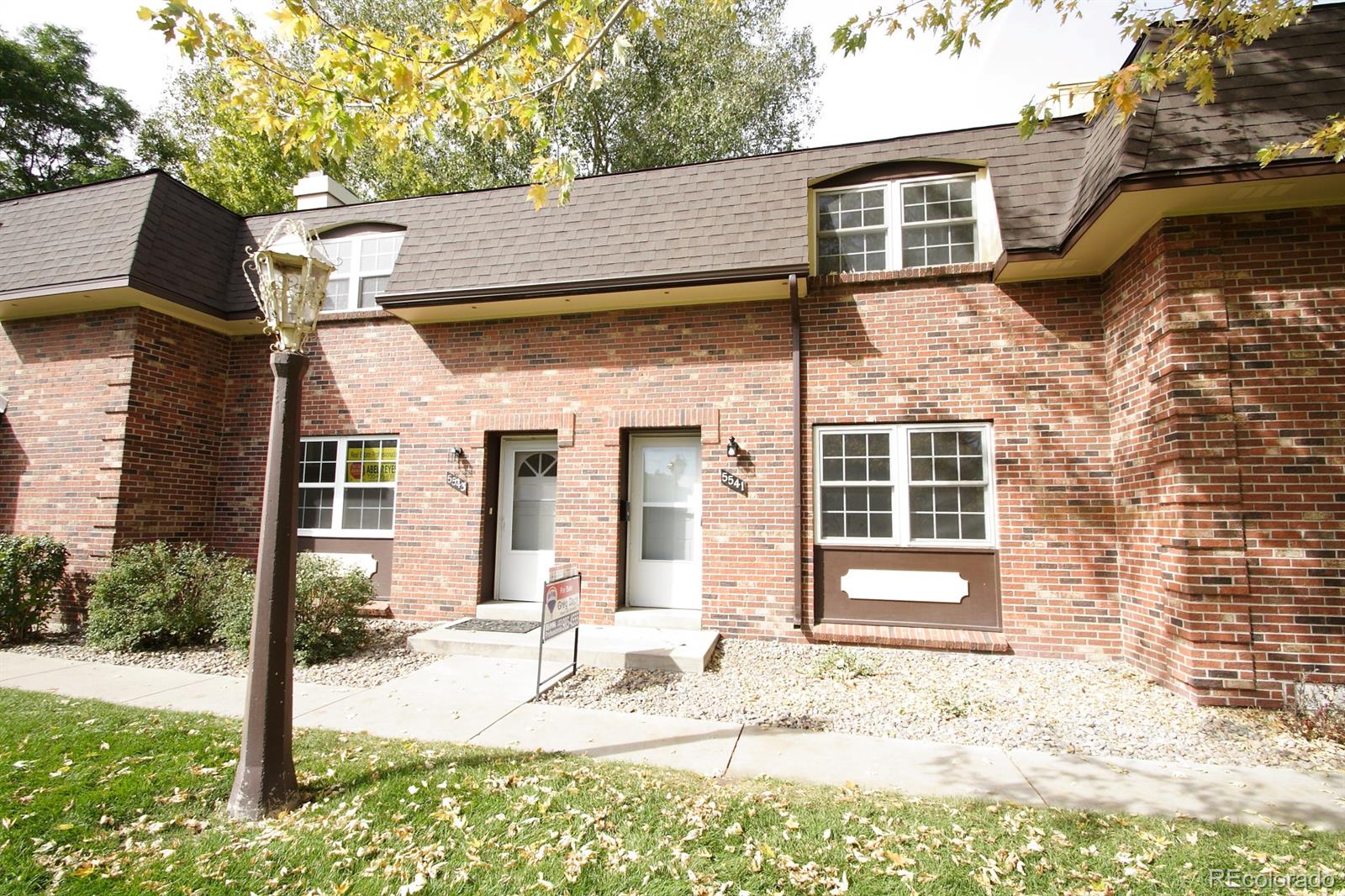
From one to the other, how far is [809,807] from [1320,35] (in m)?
7.80

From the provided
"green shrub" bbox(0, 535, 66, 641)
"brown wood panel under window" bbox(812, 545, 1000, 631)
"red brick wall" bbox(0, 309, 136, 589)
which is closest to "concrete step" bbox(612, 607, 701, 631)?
"brown wood panel under window" bbox(812, 545, 1000, 631)

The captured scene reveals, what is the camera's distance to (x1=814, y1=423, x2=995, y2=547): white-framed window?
23.3 ft

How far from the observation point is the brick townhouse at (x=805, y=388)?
5391mm

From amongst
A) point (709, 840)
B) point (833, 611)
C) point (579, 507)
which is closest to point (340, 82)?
point (579, 507)

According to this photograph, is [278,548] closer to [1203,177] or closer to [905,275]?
[905,275]

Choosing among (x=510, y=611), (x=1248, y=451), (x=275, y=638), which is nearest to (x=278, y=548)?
(x=275, y=638)

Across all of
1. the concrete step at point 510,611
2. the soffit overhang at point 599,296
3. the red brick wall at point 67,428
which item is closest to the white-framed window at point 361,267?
the soffit overhang at point 599,296

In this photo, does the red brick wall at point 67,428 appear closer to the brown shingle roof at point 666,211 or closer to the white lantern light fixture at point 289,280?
the brown shingle roof at point 666,211

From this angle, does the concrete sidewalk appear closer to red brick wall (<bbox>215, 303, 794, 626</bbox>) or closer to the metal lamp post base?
the metal lamp post base

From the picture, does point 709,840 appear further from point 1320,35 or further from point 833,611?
point 1320,35

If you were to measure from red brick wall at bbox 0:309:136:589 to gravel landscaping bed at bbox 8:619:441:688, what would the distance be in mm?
1493

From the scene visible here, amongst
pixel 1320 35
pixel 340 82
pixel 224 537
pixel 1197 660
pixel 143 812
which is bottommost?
pixel 143 812

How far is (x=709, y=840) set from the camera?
3.21m

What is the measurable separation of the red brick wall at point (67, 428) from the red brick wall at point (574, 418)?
4.97 feet
